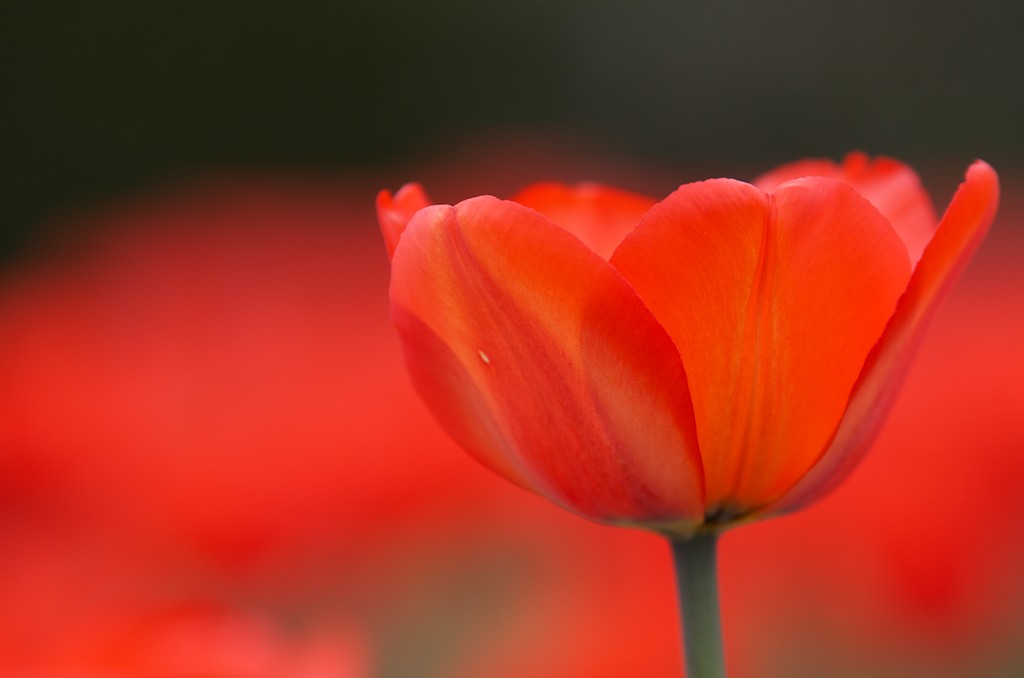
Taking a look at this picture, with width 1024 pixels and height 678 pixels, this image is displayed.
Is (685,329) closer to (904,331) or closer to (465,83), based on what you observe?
(904,331)

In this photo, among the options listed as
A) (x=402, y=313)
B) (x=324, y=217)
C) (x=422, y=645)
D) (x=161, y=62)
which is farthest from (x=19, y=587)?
(x=161, y=62)

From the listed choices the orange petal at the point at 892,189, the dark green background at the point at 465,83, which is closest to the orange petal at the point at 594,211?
the orange petal at the point at 892,189

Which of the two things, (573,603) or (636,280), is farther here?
(573,603)

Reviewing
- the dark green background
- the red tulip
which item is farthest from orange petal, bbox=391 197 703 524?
the dark green background

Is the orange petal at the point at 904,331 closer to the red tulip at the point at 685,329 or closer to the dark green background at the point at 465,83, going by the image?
the red tulip at the point at 685,329

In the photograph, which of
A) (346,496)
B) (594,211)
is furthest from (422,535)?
(594,211)

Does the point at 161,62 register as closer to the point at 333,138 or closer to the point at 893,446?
the point at 333,138

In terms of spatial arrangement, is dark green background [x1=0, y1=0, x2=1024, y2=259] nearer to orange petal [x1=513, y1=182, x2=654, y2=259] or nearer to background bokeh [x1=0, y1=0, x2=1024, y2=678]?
background bokeh [x1=0, y1=0, x2=1024, y2=678]

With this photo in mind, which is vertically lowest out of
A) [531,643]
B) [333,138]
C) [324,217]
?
[531,643]
